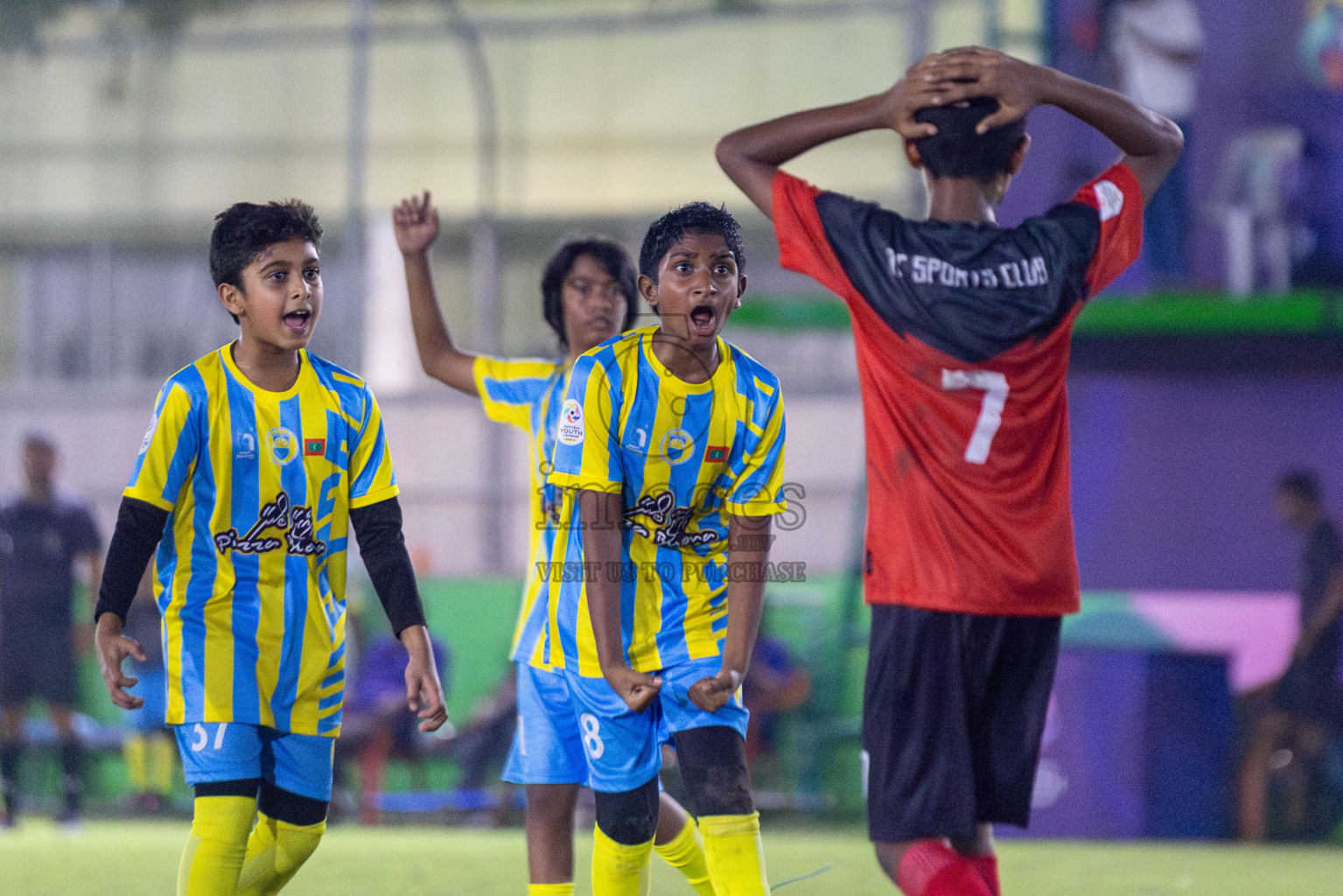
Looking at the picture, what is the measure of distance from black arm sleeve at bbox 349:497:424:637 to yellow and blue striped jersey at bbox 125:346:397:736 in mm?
60

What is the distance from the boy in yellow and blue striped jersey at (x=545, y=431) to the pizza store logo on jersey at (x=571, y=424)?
45cm

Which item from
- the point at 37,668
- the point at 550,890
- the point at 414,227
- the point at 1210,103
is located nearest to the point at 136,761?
the point at 37,668

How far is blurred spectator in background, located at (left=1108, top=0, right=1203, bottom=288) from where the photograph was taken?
716cm

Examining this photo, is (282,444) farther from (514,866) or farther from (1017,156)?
(514,866)

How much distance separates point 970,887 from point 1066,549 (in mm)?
540

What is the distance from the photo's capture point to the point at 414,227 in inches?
148

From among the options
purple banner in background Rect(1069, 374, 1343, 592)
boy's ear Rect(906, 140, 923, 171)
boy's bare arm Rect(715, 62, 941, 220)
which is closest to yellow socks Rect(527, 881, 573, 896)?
boy's bare arm Rect(715, 62, 941, 220)

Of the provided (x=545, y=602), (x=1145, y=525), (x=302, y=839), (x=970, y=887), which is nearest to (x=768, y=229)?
(x=1145, y=525)

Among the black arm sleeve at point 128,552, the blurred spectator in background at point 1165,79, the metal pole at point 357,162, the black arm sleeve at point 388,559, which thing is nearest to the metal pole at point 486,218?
the metal pole at point 357,162

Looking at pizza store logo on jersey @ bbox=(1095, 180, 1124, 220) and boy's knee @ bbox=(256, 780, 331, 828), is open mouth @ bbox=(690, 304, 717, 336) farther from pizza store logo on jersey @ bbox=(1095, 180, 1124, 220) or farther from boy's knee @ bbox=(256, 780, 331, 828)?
boy's knee @ bbox=(256, 780, 331, 828)

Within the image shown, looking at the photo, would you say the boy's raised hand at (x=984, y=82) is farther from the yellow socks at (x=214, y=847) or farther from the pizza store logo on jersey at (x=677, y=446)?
the yellow socks at (x=214, y=847)

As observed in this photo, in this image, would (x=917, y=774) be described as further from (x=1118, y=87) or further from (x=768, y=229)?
(x=768, y=229)

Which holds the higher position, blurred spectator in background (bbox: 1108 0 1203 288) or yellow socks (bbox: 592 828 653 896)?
blurred spectator in background (bbox: 1108 0 1203 288)

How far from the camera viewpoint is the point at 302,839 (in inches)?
118
